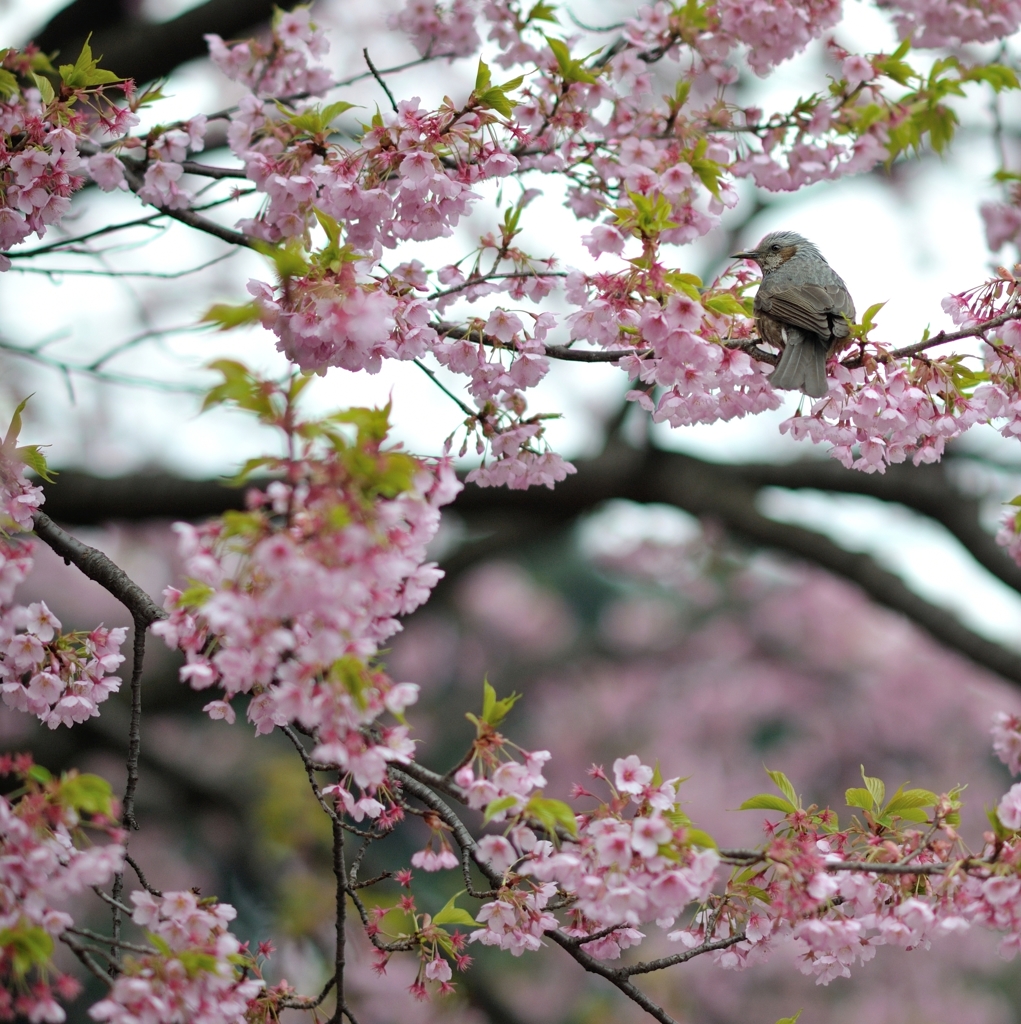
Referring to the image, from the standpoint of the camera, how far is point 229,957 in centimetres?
174

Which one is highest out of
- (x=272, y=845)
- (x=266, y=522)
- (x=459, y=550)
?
(x=459, y=550)

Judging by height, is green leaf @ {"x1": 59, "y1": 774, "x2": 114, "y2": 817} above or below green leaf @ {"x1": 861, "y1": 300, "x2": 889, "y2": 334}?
below

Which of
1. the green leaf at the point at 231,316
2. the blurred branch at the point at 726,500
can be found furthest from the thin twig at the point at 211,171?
the blurred branch at the point at 726,500

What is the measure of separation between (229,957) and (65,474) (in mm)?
4521

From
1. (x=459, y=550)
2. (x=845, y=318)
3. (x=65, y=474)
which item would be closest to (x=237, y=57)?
(x=845, y=318)

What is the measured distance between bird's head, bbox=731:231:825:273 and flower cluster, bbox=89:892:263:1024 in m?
2.51

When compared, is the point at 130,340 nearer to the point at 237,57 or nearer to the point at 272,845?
the point at 237,57

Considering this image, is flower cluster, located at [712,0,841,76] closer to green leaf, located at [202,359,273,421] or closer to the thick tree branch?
green leaf, located at [202,359,273,421]

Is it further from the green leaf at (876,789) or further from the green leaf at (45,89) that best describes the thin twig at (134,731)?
the green leaf at (876,789)

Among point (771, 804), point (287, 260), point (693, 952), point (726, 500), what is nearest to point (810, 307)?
point (771, 804)

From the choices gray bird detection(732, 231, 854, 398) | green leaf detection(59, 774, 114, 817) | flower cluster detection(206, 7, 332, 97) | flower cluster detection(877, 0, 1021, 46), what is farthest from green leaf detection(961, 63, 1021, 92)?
green leaf detection(59, 774, 114, 817)

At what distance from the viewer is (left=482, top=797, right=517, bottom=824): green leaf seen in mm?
1605

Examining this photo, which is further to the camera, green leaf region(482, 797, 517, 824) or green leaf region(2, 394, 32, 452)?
green leaf region(2, 394, 32, 452)

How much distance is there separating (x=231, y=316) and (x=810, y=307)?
1648mm
